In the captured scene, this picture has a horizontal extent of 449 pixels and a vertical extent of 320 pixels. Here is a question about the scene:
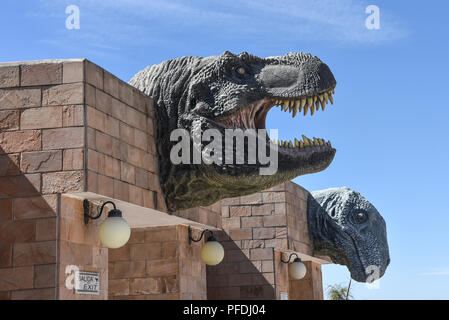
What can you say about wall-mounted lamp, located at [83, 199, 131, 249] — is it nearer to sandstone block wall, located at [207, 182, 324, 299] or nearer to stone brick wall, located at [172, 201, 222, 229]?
stone brick wall, located at [172, 201, 222, 229]

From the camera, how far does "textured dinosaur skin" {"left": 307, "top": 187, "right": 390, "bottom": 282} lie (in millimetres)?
Answer: 11820

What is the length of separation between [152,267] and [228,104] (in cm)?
209

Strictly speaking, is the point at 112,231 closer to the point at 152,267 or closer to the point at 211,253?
the point at 152,267

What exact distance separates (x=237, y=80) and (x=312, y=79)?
2.45 ft

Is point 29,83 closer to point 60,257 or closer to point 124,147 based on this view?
point 124,147

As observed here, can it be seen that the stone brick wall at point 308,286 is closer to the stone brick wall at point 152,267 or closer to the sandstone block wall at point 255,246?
the sandstone block wall at point 255,246

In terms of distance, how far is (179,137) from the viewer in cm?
676

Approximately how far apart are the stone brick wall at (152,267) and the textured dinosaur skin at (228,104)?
2.25 ft

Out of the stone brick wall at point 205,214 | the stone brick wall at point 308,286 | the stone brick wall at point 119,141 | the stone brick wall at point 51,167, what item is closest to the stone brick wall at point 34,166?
the stone brick wall at point 51,167

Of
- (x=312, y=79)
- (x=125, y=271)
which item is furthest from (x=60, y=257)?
(x=312, y=79)

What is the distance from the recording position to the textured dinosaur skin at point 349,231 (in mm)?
11820

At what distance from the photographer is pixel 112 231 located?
575 centimetres

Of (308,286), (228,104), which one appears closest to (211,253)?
(228,104)

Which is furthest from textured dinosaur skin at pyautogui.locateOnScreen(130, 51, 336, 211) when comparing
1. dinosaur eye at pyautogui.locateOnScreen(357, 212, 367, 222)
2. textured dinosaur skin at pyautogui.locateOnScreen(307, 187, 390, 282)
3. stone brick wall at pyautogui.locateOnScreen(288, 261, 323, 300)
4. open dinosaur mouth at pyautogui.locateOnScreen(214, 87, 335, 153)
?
dinosaur eye at pyautogui.locateOnScreen(357, 212, 367, 222)
